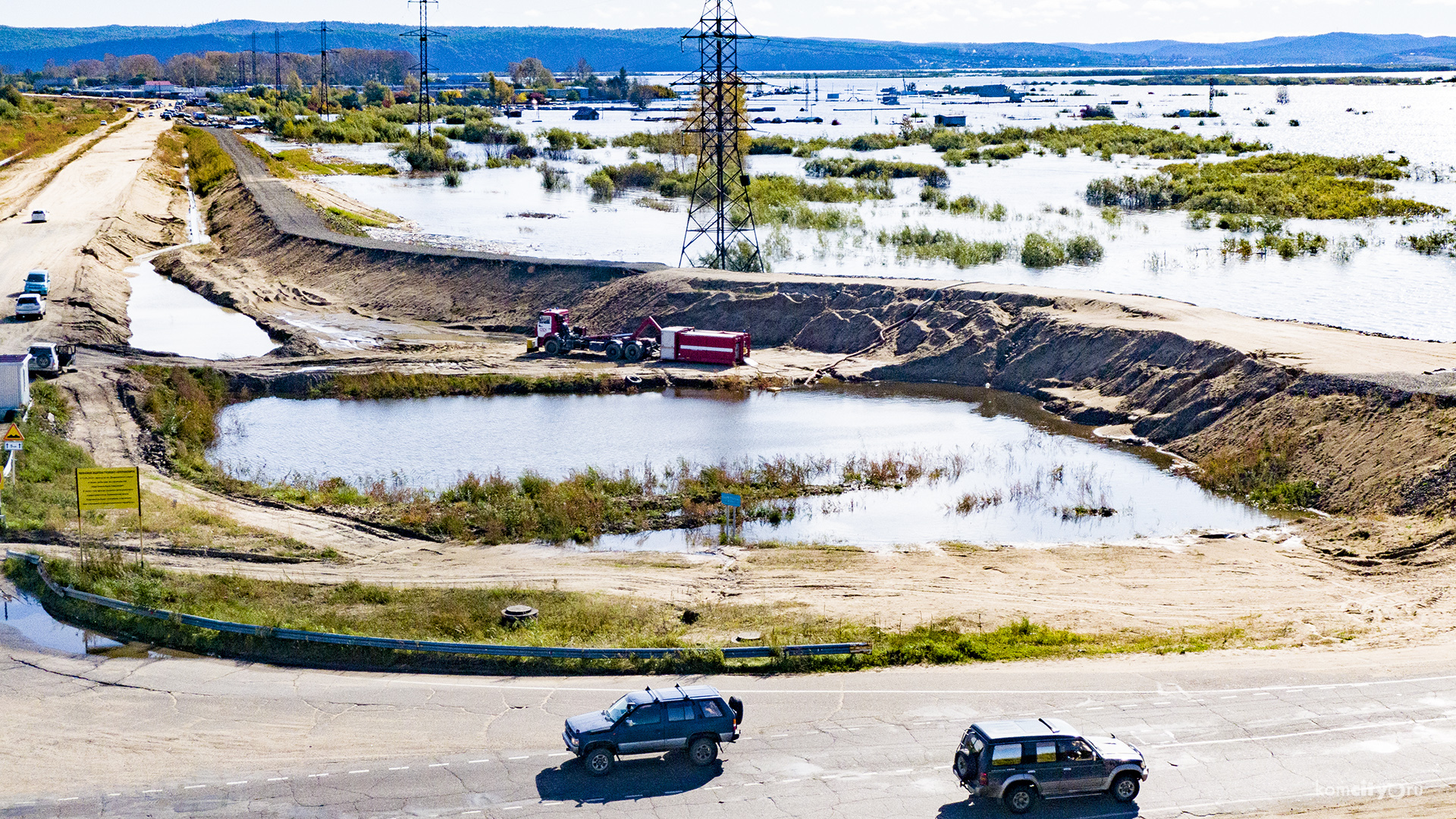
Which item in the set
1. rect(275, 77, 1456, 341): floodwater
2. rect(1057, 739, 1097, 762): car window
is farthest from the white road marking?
rect(275, 77, 1456, 341): floodwater

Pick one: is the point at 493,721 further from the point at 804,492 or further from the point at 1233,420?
the point at 1233,420

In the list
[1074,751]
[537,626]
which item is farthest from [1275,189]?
[1074,751]

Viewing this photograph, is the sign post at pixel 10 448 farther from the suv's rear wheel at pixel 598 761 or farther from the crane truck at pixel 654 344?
the crane truck at pixel 654 344

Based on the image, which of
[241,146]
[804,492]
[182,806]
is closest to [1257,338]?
[804,492]

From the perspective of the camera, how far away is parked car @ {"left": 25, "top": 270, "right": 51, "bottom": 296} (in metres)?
58.1

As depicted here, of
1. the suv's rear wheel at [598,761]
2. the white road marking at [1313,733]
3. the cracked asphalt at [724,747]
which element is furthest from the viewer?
the white road marking at [1313,733]

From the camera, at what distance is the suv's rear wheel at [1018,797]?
17.6m

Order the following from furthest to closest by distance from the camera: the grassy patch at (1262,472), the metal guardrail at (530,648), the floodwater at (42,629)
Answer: the grassy patch at (1262,472) < the floodwater at (42,629) < the metal guardrail at (530,648)

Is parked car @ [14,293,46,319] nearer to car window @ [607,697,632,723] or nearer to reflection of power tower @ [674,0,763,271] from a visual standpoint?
reflection of power tower @ [674,0,763,271]

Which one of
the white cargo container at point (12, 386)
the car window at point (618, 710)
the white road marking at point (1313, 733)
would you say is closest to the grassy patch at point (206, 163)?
the white cargo container at point (12, 386)

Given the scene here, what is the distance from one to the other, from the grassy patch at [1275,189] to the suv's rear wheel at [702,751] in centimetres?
7892

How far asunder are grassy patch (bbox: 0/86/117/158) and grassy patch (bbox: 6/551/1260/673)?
108m

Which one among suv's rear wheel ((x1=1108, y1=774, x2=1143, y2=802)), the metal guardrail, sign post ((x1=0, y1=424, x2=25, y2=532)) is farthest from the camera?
sign post ((x1=0, y1=424, x2=25, y2=532))

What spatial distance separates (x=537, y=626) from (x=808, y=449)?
1800 cm
